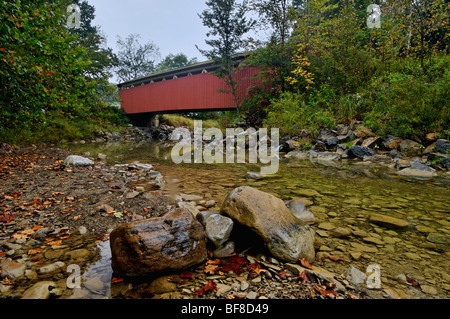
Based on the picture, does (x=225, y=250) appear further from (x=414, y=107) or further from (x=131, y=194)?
(x=414, y=107)

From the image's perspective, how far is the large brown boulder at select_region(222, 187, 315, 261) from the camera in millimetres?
1721

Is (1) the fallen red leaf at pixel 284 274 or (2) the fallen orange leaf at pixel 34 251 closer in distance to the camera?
(1) the fallen red leaf at pixel 284 274

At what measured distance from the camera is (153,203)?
278cm

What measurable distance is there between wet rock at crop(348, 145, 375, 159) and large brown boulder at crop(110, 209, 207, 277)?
Answer: 6.05m

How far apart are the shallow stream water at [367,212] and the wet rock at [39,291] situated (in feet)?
0.72

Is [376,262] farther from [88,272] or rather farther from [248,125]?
[248,125]

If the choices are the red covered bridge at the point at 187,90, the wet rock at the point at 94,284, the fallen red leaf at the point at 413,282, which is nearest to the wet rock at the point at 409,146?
the fallen red leaf at the point at 413,282

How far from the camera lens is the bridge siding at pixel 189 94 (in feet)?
43.7

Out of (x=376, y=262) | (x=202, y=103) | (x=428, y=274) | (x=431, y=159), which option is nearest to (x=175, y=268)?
(x=376, y=262)

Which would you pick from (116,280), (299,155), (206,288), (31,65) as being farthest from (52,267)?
(299,155)

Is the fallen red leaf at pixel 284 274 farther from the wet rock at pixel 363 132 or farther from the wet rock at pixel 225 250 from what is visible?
the wet rock at pixel 363 132

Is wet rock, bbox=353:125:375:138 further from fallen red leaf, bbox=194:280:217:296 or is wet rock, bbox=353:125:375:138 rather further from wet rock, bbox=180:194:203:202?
fallen red leaf, bbox=194:280:217:296

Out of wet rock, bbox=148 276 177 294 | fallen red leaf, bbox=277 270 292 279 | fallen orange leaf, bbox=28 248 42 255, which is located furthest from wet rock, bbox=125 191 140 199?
fallen red leaf, bbox=277 270 292 279
